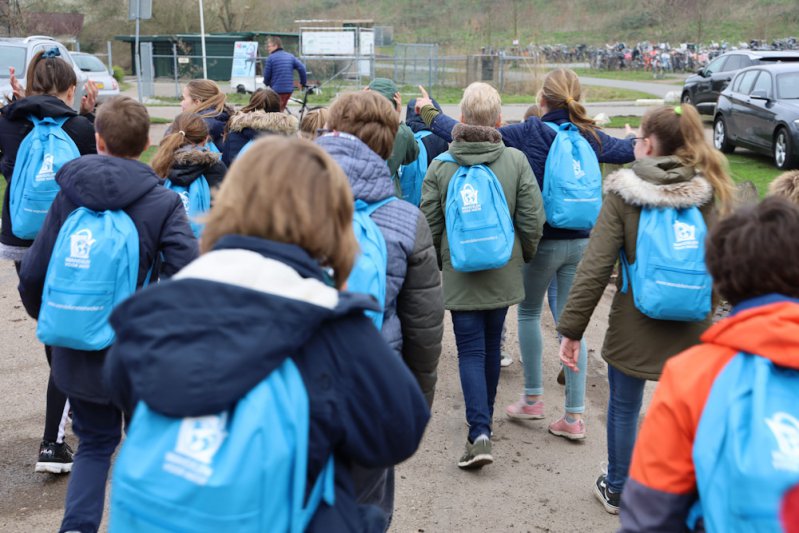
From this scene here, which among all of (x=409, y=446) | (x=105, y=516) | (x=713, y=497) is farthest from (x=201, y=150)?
(x=713, y=497)

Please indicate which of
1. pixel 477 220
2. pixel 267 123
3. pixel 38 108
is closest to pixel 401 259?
pixel 477 220

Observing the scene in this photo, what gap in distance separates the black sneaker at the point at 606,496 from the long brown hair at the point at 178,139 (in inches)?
108

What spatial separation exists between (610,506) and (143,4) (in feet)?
49.0

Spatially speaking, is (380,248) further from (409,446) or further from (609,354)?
(609,354)

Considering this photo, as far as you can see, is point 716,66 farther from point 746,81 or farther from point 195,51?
point 195,51

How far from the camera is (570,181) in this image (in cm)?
478

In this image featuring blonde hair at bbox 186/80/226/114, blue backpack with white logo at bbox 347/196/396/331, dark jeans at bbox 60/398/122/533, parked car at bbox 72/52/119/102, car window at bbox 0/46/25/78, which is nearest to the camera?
blue backpack with white logo at bbox 347/196/396/331

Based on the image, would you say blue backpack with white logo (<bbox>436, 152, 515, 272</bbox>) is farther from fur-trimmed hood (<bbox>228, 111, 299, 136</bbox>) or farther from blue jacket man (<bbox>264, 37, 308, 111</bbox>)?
blue jacket man (<bbox>264, 37, 308, 111</bbox>)

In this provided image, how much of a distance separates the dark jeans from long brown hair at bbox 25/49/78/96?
1876 millimetres

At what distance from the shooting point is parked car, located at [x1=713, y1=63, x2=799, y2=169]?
1418cm

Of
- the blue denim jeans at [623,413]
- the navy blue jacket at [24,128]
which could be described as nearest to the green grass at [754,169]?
the blue denim jeans at [623,413]

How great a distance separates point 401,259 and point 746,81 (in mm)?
15080

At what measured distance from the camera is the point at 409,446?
199 centimetres

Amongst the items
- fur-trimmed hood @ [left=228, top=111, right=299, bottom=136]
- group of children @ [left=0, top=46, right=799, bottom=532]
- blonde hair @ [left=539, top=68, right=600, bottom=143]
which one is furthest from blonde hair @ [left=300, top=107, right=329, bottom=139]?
blonde hair @ [left=539, top=68, right=600, bottom=143]
